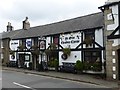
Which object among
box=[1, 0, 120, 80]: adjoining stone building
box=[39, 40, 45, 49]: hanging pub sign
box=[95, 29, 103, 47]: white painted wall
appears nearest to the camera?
box=[1, 0, 120, 80]: adjoining stone building

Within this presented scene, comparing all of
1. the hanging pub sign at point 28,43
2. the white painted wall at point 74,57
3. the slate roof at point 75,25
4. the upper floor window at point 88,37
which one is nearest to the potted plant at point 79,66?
the white painted wall at point 74,57

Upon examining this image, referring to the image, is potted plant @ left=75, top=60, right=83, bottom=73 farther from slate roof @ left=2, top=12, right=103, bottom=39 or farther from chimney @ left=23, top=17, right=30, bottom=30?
chimney @ left=23, top=17, right=30, bottom=30

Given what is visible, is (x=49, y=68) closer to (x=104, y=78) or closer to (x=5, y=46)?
(x=104, y=78)

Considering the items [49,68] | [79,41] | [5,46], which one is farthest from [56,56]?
[5,46]

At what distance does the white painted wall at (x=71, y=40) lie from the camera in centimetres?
2247

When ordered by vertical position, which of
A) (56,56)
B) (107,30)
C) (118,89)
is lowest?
(118,89)

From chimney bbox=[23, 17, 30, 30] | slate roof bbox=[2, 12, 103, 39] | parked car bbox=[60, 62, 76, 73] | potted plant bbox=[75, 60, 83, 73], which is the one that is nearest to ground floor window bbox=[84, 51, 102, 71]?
potted plant bbox=[75, 60, 83, 73]

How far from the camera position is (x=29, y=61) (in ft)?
95.5

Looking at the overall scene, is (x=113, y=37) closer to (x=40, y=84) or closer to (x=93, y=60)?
(x=93, y=60)

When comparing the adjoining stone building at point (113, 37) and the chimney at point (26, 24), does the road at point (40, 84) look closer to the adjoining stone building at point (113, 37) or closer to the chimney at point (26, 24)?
the adjoining stone building at point (113, 37)

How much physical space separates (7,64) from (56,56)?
1119 cm

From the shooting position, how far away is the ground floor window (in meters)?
19.8

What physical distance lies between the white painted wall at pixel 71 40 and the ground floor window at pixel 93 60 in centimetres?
171

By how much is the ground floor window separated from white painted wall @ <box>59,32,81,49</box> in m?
1.71
